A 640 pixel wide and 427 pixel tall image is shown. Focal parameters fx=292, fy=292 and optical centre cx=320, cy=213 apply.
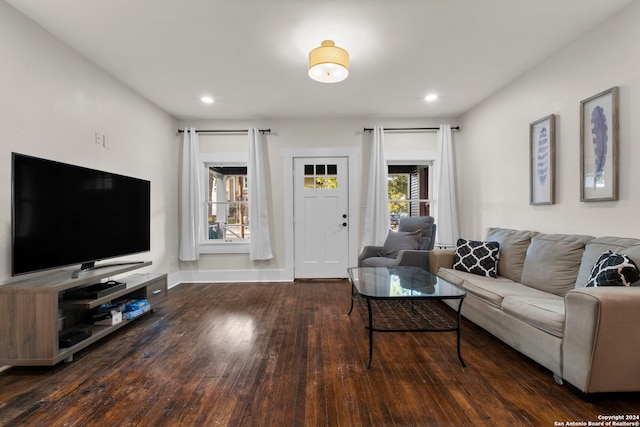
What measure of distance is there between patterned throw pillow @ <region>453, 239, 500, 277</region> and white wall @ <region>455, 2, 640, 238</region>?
1.84 feet

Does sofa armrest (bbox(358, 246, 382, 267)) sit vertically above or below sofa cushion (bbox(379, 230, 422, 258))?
below

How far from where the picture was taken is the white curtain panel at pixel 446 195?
171 inches

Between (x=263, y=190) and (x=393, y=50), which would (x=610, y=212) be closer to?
(x=393, y=50)

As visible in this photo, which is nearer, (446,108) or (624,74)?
(624,74)

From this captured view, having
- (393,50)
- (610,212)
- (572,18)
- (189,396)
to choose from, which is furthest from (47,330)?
(572,18)

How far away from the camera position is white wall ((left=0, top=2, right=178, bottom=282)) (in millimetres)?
2059

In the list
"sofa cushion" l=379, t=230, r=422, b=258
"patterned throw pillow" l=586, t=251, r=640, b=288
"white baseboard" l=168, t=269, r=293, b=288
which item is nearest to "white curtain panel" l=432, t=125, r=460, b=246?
"sofa cushion" l=379, t=230, r=422, b=258

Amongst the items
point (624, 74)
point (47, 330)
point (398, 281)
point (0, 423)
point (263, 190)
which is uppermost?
point (624, 74)

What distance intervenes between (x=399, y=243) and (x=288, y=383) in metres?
2.39

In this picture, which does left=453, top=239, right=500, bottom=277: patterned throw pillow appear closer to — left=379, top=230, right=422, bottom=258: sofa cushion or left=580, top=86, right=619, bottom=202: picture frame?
left=379, top=230, right=422, bottom=258: sofa cushion

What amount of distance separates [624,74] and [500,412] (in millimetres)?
2483

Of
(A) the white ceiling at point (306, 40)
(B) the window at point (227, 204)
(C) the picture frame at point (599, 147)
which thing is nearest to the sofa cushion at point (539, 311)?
(C) the picture frame at point (599, 147)

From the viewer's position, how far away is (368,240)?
14.4 ft

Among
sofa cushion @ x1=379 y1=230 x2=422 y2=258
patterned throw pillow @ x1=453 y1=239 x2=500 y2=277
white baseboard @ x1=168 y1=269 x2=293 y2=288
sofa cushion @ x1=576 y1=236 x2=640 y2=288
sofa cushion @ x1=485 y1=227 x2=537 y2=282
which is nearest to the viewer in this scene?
sofa cushion @ x1=576 y1=236 x2=640 y2=288
